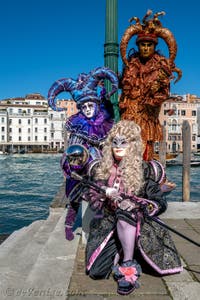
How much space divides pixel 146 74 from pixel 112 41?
664 mm

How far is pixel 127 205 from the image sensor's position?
3.02 m

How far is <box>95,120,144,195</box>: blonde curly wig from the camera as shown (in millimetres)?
3162

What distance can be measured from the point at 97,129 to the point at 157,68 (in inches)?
63.4

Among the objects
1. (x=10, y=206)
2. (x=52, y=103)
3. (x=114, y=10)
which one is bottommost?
(x=10, y=206)

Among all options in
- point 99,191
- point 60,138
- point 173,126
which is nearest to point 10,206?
point 99,191

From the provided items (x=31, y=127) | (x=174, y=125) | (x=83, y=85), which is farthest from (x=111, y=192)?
(x=31, y=127)

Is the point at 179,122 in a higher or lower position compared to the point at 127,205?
higher

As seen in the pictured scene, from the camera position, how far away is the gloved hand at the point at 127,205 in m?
3.02

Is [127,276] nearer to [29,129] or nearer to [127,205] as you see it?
[127,205]

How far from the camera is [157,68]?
17.8 feet

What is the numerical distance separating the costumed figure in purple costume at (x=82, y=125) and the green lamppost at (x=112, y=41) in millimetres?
583

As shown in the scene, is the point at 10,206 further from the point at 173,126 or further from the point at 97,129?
the point at 173,126

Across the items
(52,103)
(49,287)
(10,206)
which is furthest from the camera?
(10,206)

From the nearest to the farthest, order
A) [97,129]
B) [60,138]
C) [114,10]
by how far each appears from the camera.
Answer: [97,129] → [114,10] → [60,138]
